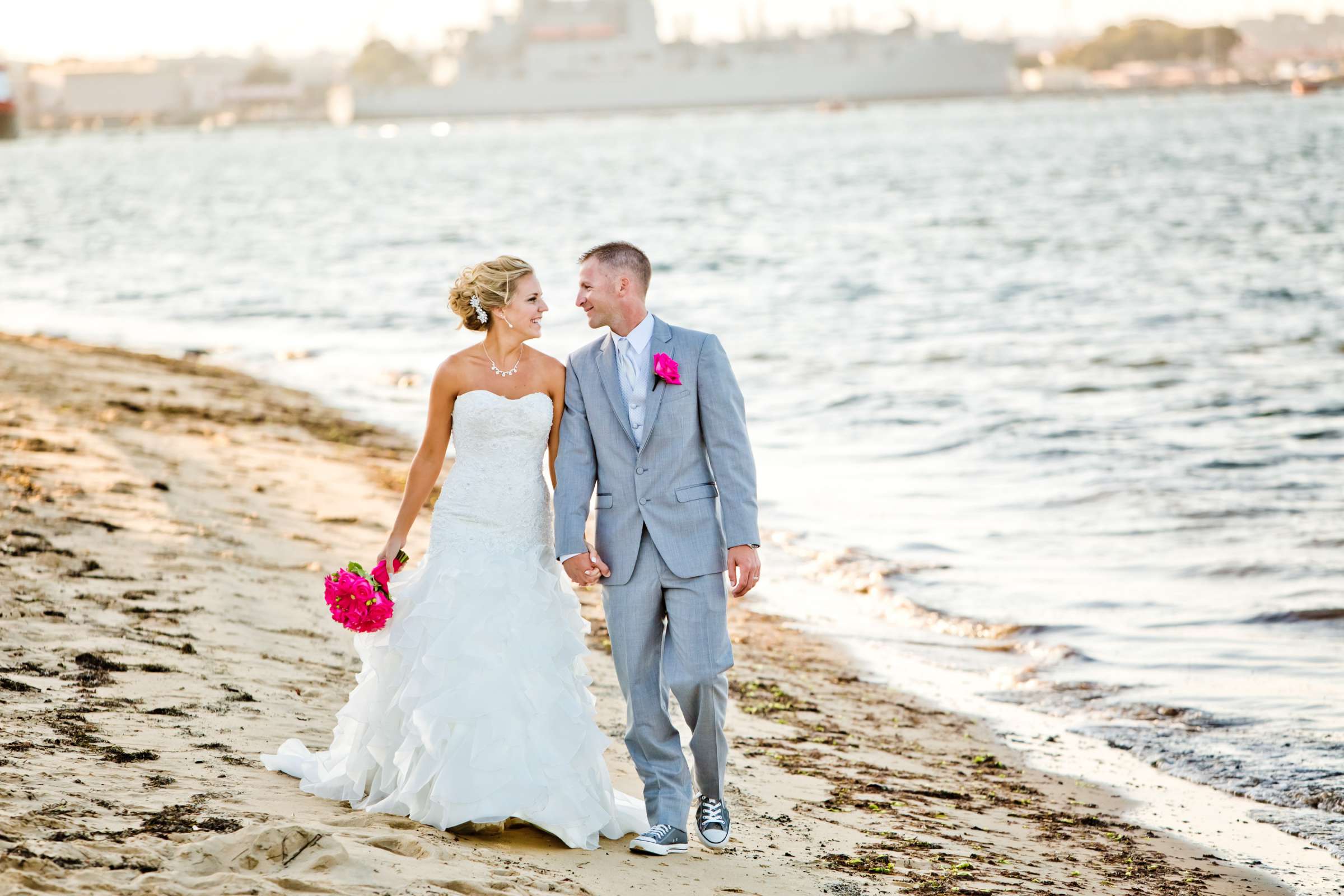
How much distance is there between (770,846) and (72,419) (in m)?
6.96

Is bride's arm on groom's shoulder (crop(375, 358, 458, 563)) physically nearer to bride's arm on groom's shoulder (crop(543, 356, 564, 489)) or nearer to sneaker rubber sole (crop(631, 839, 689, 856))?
bride's arm on groom's shoulder (crop(543, 356, 564, 489))

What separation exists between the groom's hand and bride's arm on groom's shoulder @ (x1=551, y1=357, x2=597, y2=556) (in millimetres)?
398

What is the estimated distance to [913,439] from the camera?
11805mm

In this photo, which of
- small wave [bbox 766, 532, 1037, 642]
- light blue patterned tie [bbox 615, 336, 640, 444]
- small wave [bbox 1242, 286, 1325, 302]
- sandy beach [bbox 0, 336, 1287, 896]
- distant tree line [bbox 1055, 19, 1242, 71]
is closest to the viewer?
sandy beach [bbox 0, 336, 1287, 896]

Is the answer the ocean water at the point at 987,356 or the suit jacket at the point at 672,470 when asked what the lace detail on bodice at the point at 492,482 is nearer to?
the suit jacket at the point at 672,470

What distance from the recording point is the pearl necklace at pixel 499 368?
3.93 m

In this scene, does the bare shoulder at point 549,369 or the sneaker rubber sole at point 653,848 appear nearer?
the sneaker rubber sole at point 653,848

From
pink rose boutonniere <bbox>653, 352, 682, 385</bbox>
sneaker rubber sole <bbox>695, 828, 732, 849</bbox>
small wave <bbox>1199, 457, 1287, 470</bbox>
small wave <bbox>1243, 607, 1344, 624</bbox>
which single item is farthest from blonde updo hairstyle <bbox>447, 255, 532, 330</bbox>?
small wave <bbox>1199, 457, 1287, 470</bbox>

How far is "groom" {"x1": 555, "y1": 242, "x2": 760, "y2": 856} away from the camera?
375cm

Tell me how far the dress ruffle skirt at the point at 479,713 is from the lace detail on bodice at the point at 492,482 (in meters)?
0.04

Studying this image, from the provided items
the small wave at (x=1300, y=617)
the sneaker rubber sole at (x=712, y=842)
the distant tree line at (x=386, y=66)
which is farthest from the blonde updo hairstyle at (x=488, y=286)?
the distant tree line at (x=386, y=66)

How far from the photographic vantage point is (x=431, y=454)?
13.1ft

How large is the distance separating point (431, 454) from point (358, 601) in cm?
48

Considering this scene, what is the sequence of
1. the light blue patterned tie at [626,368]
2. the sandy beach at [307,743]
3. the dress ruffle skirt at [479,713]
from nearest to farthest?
the sandy beach at [307,743], the dress ruffle skirt at [479,713], the light blue patterned tie at [626,368]
